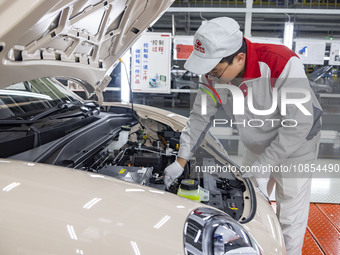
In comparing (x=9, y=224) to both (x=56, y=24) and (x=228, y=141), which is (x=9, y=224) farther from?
(x=228, y=141)

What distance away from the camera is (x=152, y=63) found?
481cm

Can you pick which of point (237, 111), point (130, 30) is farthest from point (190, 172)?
point (130, 30)

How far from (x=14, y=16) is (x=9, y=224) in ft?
2.20

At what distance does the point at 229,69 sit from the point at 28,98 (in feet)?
4.06

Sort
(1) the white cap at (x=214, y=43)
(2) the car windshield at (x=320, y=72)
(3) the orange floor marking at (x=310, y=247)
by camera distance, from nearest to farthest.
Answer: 1. (1) the white cap at (x=214, y=43)
2. (3) the orange floor marking at (x=310, y=247)
3. (2) the car windshield at (x=320, y=72)

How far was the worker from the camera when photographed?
1525mm

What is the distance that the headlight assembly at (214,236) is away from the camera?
81cm

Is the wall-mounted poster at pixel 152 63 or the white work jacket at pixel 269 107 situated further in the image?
the wall-mounted poster at pixel 152 63

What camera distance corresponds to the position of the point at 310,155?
1.79 m

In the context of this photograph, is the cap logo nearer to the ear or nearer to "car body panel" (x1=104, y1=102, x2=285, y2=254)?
the ear

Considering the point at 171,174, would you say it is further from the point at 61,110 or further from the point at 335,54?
the point at 335,54

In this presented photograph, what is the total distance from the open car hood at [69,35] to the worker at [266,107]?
54cm

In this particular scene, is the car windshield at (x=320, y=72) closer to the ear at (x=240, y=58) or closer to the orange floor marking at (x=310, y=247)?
the orange floor marking at (x=310, y=247)

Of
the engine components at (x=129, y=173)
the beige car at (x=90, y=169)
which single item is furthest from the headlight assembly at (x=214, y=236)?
the engine components at (x=129, y=173)
